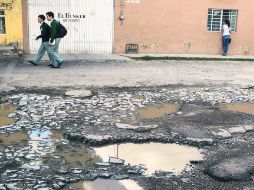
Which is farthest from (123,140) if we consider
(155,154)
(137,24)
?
(137,24)

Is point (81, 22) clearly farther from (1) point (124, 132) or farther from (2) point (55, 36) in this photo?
(1) point (124, 132)

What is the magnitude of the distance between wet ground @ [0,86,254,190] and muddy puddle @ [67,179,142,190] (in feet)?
0.04

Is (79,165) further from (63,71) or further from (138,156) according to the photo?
(63,71)

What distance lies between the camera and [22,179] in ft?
15.8

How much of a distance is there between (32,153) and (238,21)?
14.6m

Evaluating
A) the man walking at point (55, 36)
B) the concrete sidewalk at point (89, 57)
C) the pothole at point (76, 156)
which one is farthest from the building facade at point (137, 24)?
the pothole at point (76, 156)

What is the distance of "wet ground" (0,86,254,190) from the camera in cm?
496

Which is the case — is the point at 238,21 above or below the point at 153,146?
above

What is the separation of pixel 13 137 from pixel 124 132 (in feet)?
5.72

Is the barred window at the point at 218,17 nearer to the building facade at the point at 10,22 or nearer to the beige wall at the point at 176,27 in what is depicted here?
the beige wall at the point at 176,27

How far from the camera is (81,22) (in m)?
16.3

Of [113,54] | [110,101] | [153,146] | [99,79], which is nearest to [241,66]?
[113,54]

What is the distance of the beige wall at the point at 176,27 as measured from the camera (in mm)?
17047

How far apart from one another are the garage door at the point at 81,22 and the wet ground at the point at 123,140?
695cm
